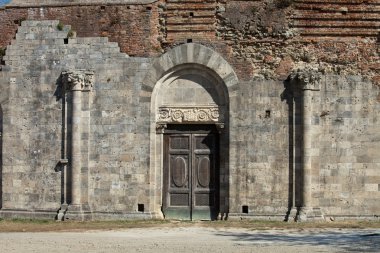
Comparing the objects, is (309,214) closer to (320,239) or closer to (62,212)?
(320,239)

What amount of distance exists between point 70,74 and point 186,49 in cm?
356

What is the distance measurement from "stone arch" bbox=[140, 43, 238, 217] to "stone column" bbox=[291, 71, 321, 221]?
193cm

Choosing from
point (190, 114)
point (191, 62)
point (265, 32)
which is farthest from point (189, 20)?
point (190, 114)

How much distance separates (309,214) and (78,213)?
6.76m

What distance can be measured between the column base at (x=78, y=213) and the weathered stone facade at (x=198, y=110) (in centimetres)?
3

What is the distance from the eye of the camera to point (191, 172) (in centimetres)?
2120

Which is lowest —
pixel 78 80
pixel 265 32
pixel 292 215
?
pixel 292 215

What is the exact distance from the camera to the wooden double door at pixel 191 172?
21.1m

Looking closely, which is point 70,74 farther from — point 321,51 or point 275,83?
point 321,51

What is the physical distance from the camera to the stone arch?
20.9m

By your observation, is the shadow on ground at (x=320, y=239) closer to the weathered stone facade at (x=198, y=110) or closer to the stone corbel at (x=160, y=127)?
the weathered stone facade at (x=198, y=110)

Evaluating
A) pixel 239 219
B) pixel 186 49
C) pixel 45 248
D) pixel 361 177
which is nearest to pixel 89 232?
pixel 45 248

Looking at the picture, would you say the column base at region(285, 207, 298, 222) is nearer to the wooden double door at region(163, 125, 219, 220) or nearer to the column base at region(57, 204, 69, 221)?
the wooden double door at region(163, 125, 219, 220)

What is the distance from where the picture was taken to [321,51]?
20891 mm
